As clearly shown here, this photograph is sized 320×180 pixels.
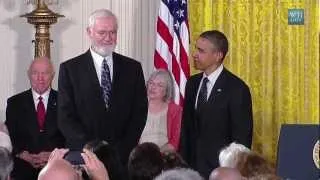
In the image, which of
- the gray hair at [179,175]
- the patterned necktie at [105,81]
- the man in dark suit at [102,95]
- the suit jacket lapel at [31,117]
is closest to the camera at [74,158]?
the gray hair at [179,175]

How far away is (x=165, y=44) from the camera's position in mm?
7246

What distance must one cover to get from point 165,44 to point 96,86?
2.64 m

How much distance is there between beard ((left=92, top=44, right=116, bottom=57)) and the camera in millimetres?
4649

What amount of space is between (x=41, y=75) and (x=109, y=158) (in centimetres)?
264

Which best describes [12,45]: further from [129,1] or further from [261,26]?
[261,26]

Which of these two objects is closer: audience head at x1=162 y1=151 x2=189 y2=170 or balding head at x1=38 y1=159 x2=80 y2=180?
balding head at x1=38 y1=159 x2=80 y2=180

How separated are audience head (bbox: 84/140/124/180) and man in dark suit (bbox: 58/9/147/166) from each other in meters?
1.07

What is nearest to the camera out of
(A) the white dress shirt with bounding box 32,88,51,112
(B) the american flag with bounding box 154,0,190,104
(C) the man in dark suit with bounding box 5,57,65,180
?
(C) the man in dark suit with bounding box 5,57,65,180

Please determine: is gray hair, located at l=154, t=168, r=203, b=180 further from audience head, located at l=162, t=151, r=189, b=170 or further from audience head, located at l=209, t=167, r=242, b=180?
audience head, located at l=162, t=151, r=189, b=170

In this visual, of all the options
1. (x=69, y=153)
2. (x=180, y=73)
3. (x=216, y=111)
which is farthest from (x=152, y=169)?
(x=180, y=73)

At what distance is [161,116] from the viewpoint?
20.3 feet

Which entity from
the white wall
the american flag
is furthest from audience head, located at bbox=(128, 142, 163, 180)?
the white wall

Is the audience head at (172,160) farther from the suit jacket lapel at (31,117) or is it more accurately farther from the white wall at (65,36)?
the white wall at (65,36)

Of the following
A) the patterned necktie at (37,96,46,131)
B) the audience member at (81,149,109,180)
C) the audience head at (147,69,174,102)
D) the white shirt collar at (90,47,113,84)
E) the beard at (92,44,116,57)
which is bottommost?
the audience member at (81,149,109,180)
